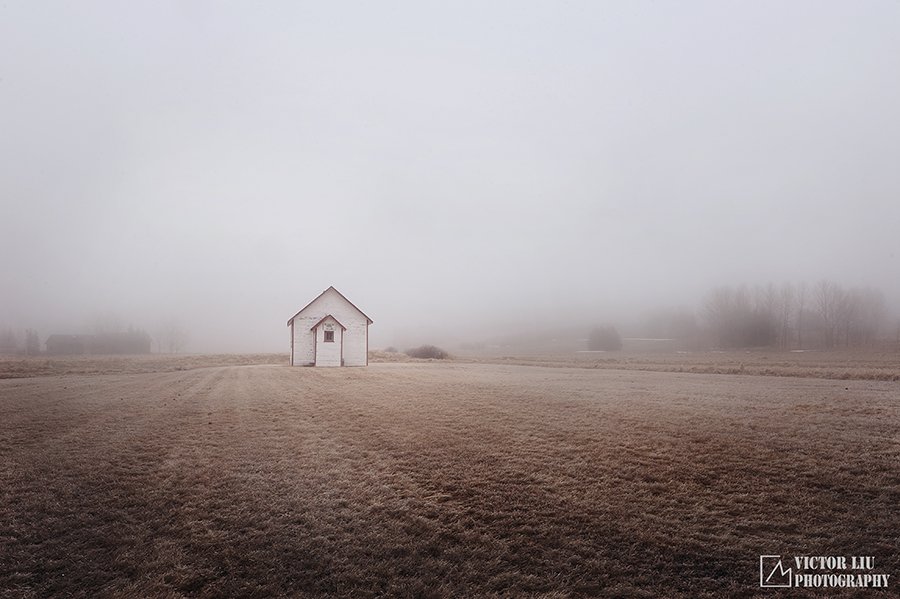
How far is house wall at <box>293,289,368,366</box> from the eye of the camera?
4178 centimetres

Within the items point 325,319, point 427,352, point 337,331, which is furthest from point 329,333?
point 427,352

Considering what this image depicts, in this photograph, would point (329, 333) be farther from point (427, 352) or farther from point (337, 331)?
point (427, 352)

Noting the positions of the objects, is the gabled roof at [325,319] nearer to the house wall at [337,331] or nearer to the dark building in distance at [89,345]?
the house wall at [337,331]

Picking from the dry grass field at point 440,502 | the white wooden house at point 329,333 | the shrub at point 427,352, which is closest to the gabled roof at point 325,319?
the white wooden house at point 329,333

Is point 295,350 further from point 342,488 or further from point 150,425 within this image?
point 342,488

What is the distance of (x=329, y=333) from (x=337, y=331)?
822 mm

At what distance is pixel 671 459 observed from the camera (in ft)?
28.8

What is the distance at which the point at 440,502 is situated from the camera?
673 centimetres

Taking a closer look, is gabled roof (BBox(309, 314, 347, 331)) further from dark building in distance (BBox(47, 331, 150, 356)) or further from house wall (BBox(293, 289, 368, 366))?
dark building in distance (BBox(47, 331, 150, 356))

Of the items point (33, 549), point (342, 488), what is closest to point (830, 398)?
point (342, 488)

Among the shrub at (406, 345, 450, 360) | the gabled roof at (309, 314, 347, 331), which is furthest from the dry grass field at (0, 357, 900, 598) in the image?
the shrub at (406, 345, 450, 360)

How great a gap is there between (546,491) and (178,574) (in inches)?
210

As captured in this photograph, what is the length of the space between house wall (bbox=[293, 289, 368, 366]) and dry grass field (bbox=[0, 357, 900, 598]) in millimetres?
28017

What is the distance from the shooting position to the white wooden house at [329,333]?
137ft
